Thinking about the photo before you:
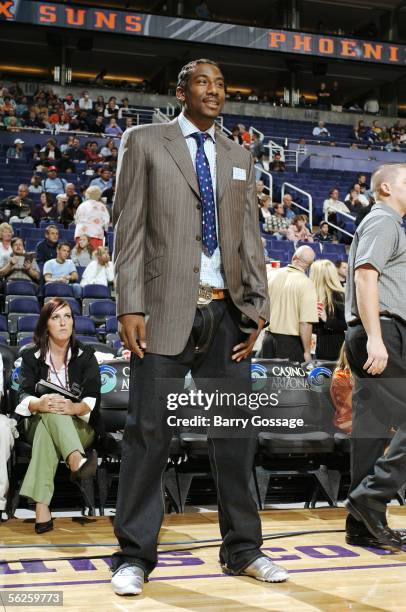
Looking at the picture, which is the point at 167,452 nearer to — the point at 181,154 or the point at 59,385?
the point at 181,154

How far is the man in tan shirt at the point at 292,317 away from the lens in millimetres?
5738

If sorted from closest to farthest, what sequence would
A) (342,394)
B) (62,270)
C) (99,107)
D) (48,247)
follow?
(342,394) → (62,270) → (48,247) → (99,107)

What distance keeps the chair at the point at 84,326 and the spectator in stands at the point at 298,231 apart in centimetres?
549

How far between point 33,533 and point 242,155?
1907 millimetres

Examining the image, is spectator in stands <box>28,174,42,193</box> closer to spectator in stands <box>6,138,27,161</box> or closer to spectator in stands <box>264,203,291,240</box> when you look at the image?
spectator in stands <box>6,138,27,161</box>

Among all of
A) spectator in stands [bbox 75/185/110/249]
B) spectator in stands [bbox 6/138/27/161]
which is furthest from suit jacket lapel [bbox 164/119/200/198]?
spectator in stands [bbox 6/138/27/161]

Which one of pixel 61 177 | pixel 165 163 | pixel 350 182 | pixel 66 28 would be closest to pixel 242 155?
pixel 165 163

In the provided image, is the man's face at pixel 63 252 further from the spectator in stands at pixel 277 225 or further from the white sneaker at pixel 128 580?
the white sneaker at pixel 128 580

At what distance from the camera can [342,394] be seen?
4.61 metres

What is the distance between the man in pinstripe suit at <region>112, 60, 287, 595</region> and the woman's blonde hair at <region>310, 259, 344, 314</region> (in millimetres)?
3269

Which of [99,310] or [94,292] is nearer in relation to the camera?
[99,310]

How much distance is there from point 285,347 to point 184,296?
127 inches

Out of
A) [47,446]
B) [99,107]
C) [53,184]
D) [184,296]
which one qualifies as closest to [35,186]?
[53,184]

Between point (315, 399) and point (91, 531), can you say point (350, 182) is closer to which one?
point (315, 399)
